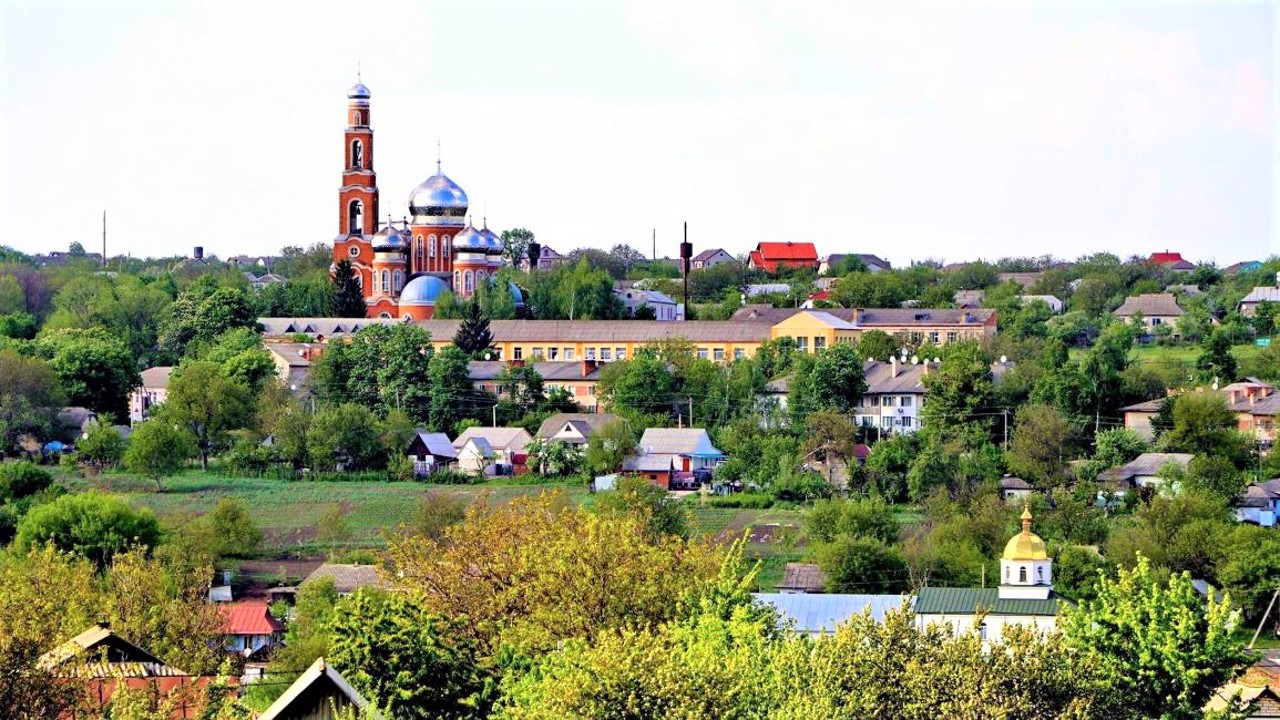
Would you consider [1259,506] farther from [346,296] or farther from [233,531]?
[346,296]

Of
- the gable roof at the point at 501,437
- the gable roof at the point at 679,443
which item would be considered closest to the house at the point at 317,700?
the gable roof at the point at 679,443

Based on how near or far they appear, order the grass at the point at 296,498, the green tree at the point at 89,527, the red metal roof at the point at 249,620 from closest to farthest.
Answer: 1. the red metal roof at the point at 249,620
2. the green tree at the point at 89,527
3. the grass at the point at 296,498

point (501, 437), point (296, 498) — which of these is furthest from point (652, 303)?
point (296, 498)

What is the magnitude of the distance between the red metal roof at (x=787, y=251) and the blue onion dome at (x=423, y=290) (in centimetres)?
2936

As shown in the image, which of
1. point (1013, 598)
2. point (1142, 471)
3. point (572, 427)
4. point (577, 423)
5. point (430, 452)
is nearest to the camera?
point (1013, 598)

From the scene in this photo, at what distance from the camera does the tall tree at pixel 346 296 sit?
68.3 metres

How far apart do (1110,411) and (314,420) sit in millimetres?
15070

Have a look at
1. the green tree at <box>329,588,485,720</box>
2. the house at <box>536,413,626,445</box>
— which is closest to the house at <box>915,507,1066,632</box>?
the green tree at <box>329,588,485,720</box>

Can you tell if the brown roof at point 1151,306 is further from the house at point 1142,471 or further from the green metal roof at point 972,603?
the green metal roof at point 972,603

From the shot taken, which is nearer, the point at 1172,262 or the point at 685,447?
the point at 685,447

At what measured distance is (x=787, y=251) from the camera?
9612 centimetres

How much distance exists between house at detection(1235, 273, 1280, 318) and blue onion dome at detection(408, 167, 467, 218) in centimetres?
2145

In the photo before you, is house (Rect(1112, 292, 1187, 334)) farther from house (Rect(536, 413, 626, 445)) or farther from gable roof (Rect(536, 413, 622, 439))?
house (Rect(536, 413, 626, 445))

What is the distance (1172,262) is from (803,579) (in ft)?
207
